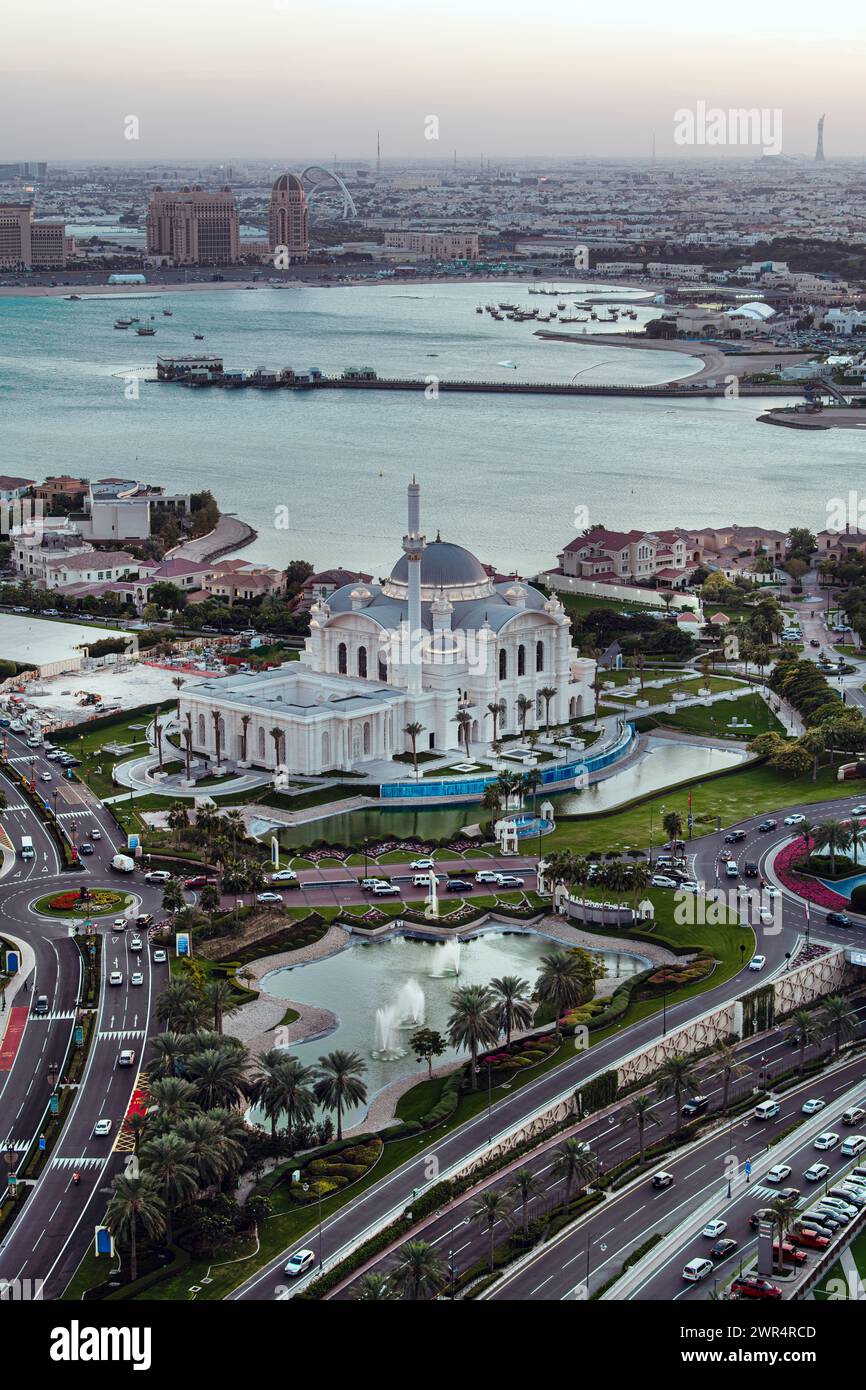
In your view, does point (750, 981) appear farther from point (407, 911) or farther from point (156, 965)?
point (156, 965)

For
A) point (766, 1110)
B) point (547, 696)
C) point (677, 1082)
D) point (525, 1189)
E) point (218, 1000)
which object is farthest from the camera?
point (547, 696)

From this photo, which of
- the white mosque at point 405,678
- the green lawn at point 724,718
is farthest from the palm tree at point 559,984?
the green lawn at point 724,718

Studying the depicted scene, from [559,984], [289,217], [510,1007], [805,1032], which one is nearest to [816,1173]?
[805,1032]

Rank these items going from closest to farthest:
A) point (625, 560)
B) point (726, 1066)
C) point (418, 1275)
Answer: point (418, 1275)
point (726, 1066)
point (625, 560)

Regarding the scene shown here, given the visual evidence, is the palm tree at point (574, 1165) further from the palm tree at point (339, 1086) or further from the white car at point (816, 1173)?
the palm tree at point (339, 1086)

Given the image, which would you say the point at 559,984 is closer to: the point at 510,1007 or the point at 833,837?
the point at 510,1007

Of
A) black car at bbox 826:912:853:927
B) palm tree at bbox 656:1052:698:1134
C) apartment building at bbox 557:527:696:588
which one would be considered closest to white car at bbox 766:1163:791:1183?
palm tree at bbox 656:1052:698:1134

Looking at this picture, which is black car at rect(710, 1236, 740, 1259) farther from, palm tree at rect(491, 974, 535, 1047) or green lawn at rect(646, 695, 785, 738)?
green lawn at rect(646, 695, 785, 738)
